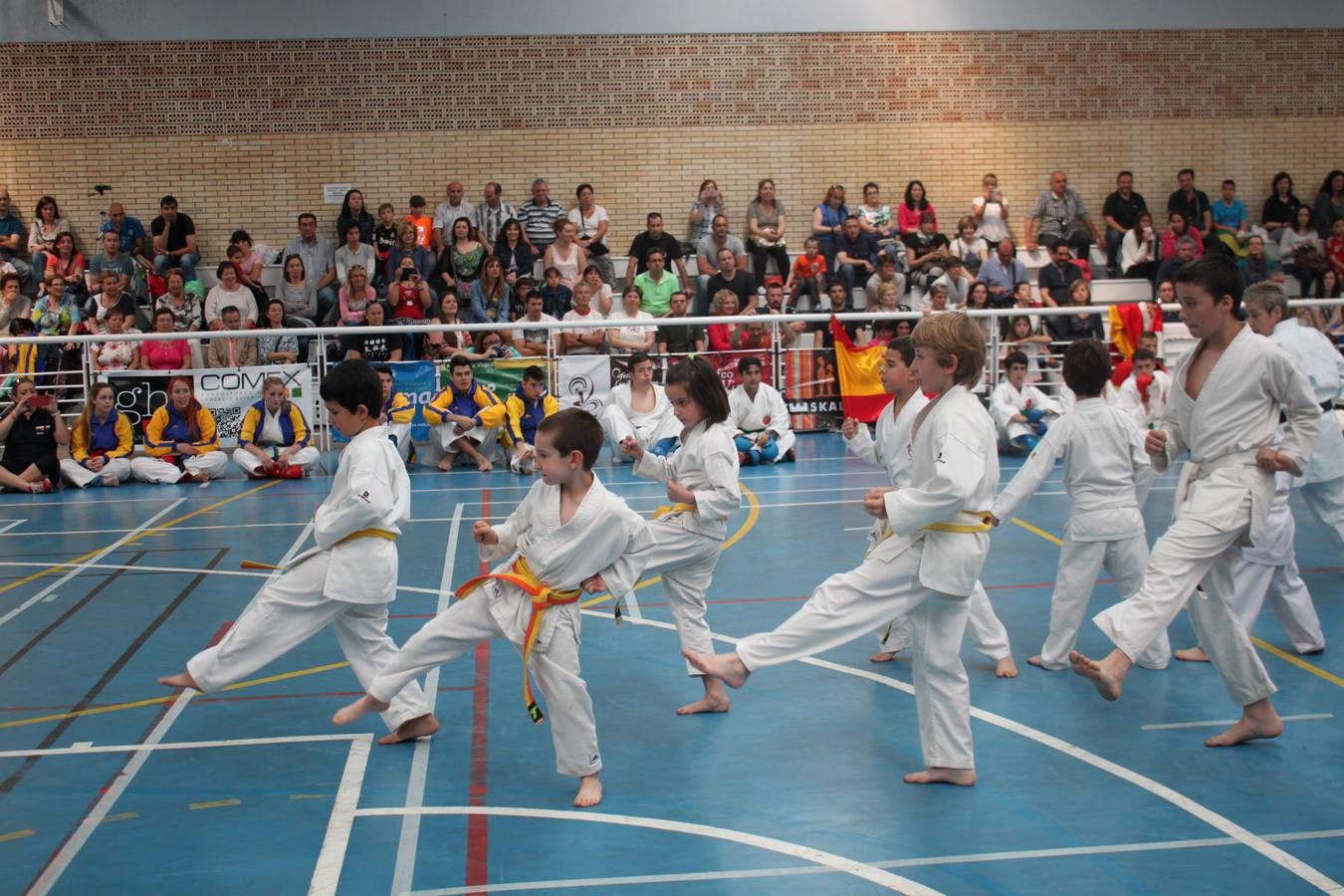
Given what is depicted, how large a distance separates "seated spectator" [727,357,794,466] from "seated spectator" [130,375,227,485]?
5505mm

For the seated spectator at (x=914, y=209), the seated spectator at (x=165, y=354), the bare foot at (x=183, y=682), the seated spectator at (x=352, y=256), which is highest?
the seated spectator at (x=914, y=209)

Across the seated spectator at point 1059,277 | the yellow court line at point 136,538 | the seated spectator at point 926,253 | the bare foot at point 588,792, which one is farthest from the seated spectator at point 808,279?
the bare foot at point 588,792

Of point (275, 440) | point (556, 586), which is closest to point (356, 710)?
point (556, 586)

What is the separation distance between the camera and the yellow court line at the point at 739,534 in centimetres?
852

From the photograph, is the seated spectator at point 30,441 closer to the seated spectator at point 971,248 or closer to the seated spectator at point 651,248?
the seated spectator at point 651,248

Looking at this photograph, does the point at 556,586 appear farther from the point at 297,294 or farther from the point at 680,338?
the point at 297,294

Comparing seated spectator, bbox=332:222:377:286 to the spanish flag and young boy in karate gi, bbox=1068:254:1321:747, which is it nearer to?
the spanish flag

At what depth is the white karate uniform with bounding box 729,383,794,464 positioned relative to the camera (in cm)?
1424

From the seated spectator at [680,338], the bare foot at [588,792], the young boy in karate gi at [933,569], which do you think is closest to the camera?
the young boy in karate gi at [933,569]

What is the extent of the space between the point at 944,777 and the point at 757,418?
9.10 m

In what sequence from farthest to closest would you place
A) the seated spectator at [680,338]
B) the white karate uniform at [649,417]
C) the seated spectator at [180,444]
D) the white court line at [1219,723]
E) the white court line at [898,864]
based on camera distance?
the seated spectator at [680,338]
the seated spectator at [180,444]
the white karate uniform at [649,417]
the white court line at [1219,723]
the white court line at [898,864]

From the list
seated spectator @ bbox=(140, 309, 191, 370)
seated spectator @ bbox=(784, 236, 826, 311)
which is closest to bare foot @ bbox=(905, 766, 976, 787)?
seated spectator @ bbox=(140, 309, 191, 370)

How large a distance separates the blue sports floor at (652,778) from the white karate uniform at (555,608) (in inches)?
13.8

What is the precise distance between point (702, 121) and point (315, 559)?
1673cm
